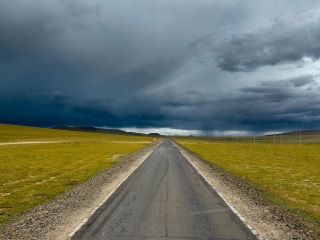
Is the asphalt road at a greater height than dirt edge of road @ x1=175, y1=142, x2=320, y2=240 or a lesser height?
greater

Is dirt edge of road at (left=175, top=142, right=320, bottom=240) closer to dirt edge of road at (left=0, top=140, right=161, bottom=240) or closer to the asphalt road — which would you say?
the asphalt road

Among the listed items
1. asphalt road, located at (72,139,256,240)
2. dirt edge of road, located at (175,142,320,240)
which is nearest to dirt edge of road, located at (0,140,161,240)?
asphalt road, located at (72,139,256,240)

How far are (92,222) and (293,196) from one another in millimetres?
14016

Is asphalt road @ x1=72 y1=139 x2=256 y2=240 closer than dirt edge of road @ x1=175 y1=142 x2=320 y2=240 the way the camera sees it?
Yes

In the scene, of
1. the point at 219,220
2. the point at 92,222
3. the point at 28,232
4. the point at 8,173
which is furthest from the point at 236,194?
the point at 8,173

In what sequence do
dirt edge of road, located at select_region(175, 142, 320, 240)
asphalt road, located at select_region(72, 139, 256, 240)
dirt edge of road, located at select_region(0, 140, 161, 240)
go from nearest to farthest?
asphalt road, located at select_region(72, 139, 256, 240), dirt edge of road, located at select_region(0, 140, 161, 240), dirt edge of road, located at select_region(175, 142, 320, 240)

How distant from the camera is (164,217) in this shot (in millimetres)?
12625

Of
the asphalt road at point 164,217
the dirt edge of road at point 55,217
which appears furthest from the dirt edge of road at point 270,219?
the dirt edge of road at point 55,217

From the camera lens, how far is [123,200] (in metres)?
15.9

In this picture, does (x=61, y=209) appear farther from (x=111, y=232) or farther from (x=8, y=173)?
(x=8, y=173)

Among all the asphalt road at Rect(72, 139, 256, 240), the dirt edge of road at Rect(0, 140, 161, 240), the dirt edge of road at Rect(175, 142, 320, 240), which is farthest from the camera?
the dirt edge of road at Rect(175, 142, 320, 240)

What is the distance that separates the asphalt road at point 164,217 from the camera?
1043 cm

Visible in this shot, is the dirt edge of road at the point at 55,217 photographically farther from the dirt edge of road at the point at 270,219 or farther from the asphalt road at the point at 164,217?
the dirt edge of road at the point at 270,219

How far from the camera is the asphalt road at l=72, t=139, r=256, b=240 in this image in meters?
10.4
